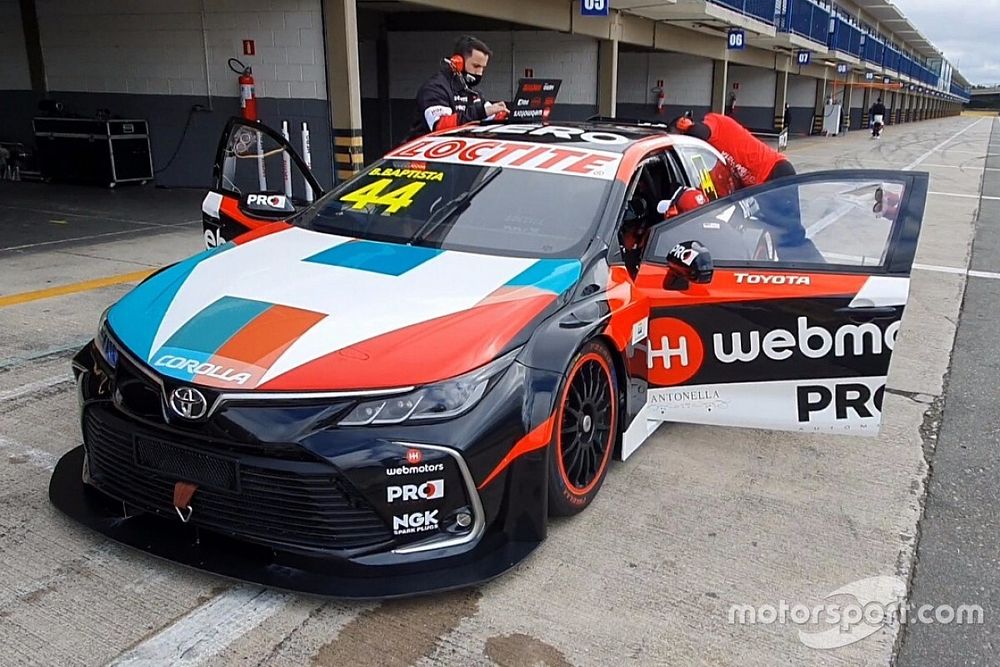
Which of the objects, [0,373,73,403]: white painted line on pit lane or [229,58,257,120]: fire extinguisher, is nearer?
[0,373,73,403]: white painted line on pit lane

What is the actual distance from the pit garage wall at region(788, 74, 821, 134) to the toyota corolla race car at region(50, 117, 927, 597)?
40.0m

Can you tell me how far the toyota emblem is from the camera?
8.44 ft

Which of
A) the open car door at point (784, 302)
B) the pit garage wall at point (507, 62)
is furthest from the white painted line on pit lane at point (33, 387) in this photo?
the pit garage wall at point (507, 62)

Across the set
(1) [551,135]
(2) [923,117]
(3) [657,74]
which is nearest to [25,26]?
(1) [551,135]

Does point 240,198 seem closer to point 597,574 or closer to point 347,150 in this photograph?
point 597,574

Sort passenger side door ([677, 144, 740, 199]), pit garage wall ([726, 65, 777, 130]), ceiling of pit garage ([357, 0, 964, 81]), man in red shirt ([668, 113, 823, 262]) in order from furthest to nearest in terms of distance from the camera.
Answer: pit garage wall ([726, 65, 777, 130]) → ceiling of pit garage ([357, 0, 964, 81]) → man in red shirt ([668, 113, 823, 262]) → passenger side door ([677, 144, 740, 199])

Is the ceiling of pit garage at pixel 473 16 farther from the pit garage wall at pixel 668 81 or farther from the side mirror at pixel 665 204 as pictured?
the side mirror at pixel 665 204

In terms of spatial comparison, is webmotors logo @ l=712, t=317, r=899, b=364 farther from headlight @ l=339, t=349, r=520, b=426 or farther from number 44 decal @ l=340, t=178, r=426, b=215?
number 44 decal @ l=340, t=178, r=426, b=215

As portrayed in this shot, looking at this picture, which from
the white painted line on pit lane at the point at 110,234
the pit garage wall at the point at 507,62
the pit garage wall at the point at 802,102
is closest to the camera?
the white painted line on pit lane at the point at 110,234

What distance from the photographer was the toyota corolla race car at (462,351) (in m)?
2.59

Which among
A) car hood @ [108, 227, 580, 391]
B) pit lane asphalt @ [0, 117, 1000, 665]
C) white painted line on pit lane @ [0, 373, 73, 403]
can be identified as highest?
car hood @ [108, 227, 580, 391]

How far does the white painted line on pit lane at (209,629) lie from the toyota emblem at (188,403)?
647 millimetres

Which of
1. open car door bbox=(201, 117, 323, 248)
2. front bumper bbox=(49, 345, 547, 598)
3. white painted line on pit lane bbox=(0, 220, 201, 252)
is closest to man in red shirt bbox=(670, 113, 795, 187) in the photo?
open car door bbox=(201, 117, 323, 248)

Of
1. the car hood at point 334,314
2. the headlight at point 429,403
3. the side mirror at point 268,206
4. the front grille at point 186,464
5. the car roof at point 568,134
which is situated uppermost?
the car roof at point 568,134
